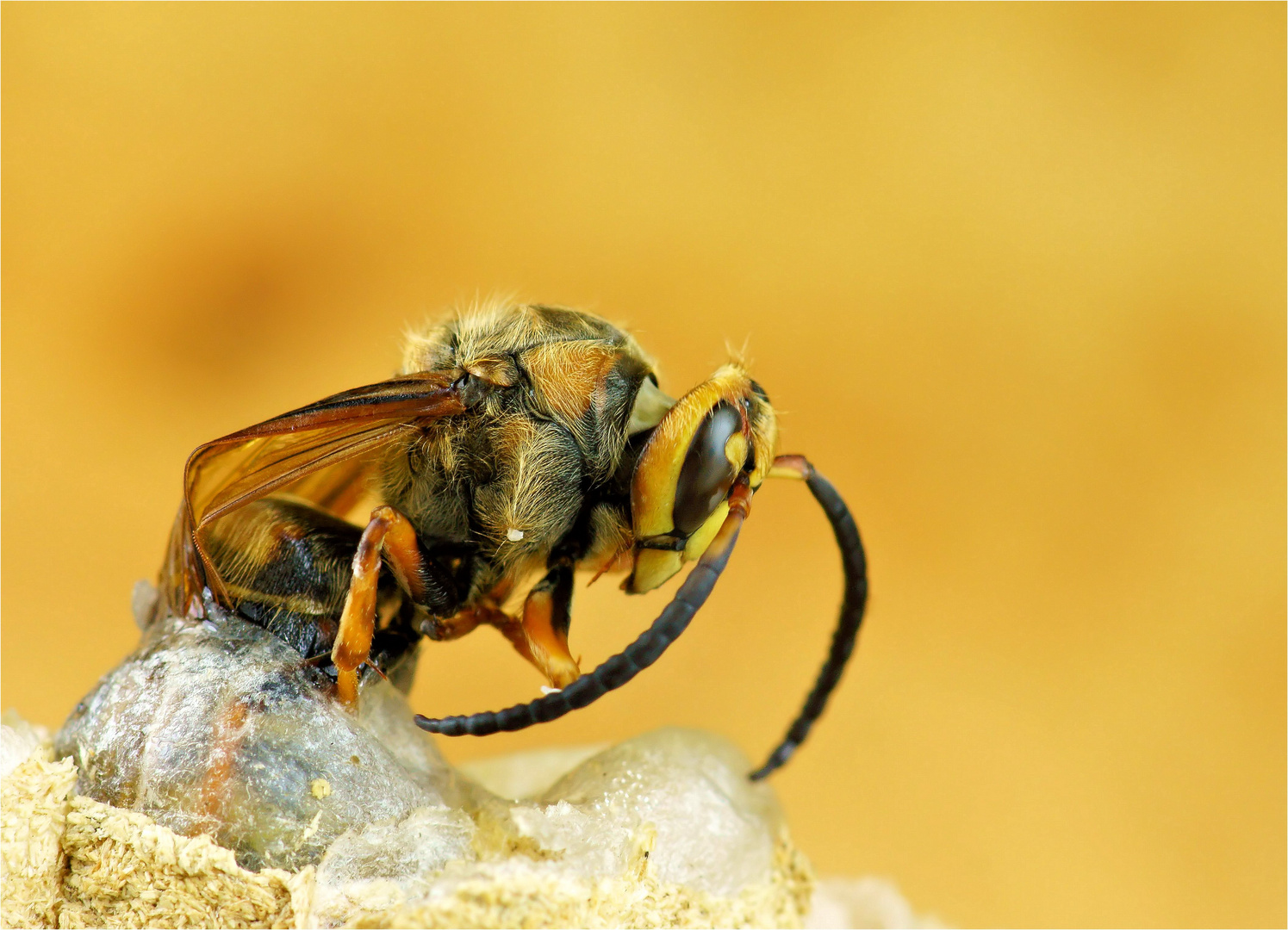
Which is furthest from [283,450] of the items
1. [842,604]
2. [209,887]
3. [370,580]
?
[842,604]

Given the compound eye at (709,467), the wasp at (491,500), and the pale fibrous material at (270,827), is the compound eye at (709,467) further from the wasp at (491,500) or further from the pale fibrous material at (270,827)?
the pale fibrous material at (270,827)

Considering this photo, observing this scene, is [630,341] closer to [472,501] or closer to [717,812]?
[472,501]

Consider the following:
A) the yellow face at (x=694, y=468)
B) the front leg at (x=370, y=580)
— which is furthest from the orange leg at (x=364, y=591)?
the yellow face at (x=694, y=468)

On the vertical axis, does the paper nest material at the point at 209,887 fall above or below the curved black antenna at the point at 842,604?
below

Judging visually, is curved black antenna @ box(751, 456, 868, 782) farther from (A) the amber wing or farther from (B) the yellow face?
(A) the amber wing

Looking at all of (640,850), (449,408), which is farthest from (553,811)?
(449,408)

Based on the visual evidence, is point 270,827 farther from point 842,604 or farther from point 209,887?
point 842,604
